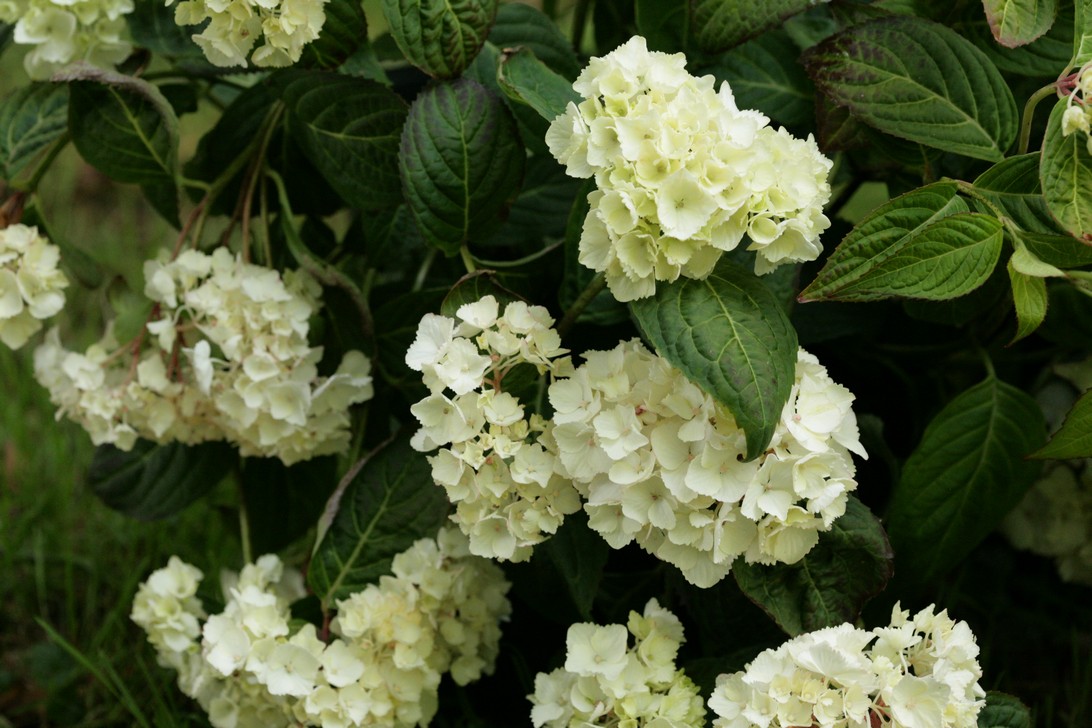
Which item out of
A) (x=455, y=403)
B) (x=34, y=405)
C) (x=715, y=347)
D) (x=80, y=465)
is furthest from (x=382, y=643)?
(x=34, y=405)

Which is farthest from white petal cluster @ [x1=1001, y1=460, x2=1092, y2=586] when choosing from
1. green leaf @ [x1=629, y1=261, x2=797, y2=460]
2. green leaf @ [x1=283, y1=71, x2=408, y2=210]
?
green leaf @ [x1=283, y1=71, x2=408, y2=210]

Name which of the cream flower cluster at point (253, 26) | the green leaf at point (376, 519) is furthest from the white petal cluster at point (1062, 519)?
the cream flower cluster at point (253, 26)

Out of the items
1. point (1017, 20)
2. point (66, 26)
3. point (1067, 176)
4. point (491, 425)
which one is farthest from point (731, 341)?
point (66, 26)

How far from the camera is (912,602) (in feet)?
4.51

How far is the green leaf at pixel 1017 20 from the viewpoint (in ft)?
3.35

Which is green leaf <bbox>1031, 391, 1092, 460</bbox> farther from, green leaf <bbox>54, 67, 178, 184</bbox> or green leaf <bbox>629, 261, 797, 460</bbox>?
green leaf <bbox>54, 67, 178, 184</bbox>

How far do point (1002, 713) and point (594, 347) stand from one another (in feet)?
1.76

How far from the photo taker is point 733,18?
3.62 ft

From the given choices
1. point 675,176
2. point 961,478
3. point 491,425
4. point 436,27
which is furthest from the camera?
point 961,478

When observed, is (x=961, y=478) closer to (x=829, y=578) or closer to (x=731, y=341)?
(x=829, y=578)

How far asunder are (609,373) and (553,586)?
0.41 m

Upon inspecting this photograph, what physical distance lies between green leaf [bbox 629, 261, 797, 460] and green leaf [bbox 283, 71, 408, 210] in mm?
400

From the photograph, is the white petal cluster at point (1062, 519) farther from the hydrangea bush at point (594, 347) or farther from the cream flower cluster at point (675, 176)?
the cream flower cluster at point (675, 176)

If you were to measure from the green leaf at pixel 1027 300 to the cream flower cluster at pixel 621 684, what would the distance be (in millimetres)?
410
